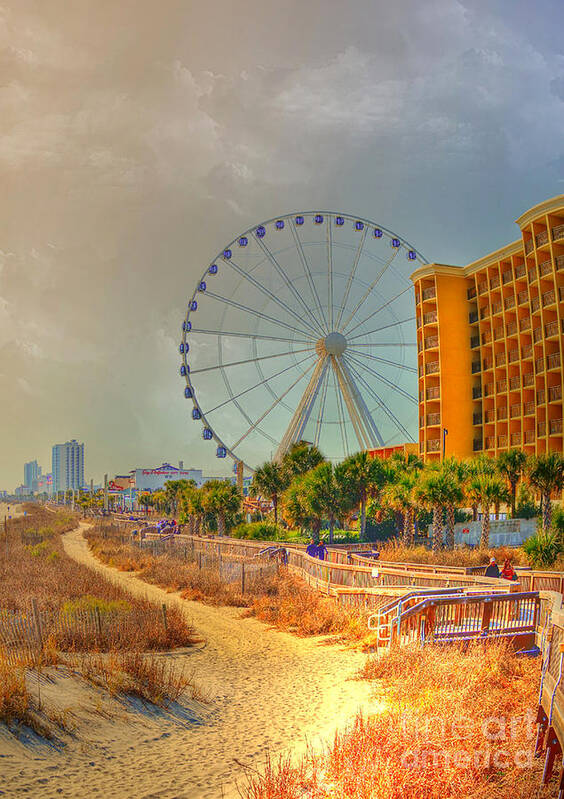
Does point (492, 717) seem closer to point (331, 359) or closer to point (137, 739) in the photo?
point (137, 739)

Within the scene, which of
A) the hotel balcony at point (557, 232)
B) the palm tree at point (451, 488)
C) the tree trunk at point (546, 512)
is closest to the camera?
the tree trunk at point (546, 512)

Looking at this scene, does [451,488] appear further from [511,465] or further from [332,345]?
[332,345]

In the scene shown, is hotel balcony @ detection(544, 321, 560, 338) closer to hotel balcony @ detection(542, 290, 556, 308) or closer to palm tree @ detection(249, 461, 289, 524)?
hotel balcony @ detection(542, 290, 556, 308)

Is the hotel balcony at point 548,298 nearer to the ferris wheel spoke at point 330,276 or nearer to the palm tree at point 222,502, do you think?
the ferris wheel spoke at point 330,276

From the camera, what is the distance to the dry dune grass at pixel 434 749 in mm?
6832

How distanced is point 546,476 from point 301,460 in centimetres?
2189

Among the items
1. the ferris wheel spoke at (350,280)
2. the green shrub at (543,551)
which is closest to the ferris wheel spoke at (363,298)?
the ferris wheel spoke at (350,280)

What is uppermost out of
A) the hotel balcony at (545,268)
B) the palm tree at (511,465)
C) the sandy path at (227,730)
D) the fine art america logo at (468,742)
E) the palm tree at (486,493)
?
the hotel balcony at (545,268)

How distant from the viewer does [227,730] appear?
1105 cm

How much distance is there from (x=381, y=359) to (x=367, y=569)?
36.4m

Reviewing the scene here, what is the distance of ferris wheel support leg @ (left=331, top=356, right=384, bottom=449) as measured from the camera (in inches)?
2023

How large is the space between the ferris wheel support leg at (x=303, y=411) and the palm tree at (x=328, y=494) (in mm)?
7804

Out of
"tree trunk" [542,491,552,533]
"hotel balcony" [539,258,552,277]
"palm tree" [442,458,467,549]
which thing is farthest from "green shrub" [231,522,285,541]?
"hotel balcony" [539,258,552,277]

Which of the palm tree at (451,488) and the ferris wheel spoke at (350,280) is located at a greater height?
the ferris wheel spoke at (350,280)
